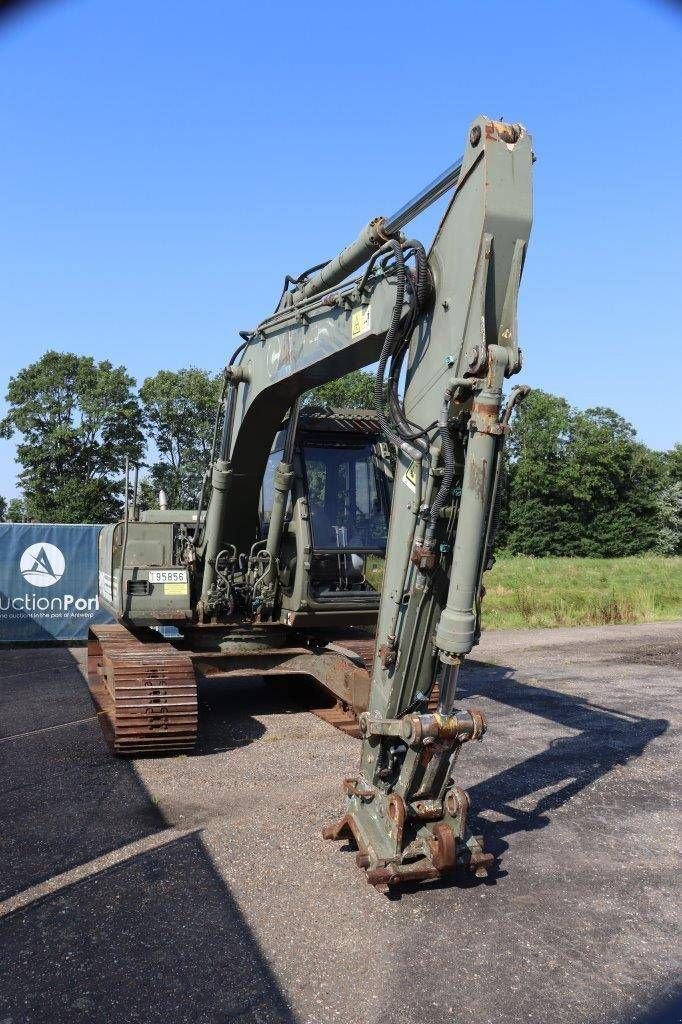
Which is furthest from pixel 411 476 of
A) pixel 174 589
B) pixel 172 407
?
pixel 172 407

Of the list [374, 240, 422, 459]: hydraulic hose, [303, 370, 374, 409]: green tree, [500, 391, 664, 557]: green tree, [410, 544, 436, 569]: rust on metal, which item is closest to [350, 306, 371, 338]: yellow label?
[374, 240, 422, 459]: hydraulic hose

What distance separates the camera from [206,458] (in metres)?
9.98

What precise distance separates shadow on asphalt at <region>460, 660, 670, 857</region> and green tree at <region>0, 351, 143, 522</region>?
2833 centimetres

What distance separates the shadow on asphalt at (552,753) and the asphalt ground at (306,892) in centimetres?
3

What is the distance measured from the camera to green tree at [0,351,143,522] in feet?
123

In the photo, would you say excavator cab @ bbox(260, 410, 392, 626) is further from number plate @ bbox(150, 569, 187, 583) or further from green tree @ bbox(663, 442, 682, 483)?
green tree @ bbox(663, 442, 682, 483)

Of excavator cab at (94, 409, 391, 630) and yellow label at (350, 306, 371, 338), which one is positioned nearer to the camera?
yellow label at (350, 306, 371, 338)

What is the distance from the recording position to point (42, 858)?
5.58 m

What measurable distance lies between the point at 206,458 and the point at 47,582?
21.7 ft

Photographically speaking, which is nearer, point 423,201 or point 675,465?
point 423,201

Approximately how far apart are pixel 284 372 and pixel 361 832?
379 cm

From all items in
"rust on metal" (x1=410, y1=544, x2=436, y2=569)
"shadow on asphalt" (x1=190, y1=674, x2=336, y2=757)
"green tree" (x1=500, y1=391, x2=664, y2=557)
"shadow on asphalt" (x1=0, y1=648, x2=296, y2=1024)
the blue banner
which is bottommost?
"shadow on asphalt" (x1=0, y1=648, x2=296, y2=1024)

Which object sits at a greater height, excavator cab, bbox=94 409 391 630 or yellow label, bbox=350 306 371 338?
yellow label, bbox=350 306 371 338

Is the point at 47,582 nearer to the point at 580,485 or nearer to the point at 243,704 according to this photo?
the point at 243,704
